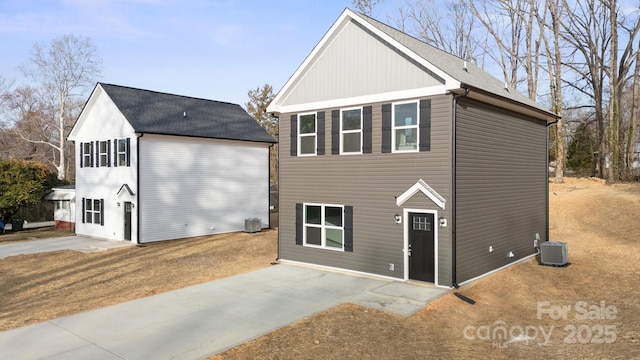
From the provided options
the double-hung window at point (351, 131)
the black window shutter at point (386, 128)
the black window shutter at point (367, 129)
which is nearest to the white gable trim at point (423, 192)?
the black window shutter at point (386, 128)

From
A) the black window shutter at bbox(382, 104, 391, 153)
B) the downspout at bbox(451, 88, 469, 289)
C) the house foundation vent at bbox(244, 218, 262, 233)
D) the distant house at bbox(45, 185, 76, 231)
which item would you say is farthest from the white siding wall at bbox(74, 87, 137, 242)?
the downspout at bbox(451, 88, 469, 289)

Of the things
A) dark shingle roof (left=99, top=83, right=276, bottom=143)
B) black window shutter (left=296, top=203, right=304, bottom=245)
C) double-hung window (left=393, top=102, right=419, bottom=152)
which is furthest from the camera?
A: dark shingle roof (left=99, top=83, right=276, bottom=143)

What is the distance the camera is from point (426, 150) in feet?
39.9

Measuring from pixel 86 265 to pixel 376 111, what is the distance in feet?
41.9

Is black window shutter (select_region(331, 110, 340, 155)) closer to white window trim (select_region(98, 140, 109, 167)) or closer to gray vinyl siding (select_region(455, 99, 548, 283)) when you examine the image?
gray vinyl siding (select_region(455, 99, 548, 283))

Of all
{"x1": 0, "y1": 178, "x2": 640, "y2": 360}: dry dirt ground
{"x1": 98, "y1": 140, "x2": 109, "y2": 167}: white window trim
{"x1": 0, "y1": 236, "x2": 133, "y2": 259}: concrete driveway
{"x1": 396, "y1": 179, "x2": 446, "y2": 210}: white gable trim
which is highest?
{"x1": 98, "y1": 140, "x2": 109, "y2": 167}: white window trim

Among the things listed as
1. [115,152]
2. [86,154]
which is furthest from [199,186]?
[86,154]

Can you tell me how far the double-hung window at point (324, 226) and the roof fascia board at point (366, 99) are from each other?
3473 mm

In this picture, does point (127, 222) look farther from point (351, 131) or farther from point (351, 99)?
point (351, 99)

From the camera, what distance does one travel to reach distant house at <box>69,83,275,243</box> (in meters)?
21.7

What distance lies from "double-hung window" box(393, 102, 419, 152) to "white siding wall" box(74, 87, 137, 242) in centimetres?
1450

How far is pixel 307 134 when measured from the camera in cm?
1505

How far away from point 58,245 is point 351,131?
17.2 m

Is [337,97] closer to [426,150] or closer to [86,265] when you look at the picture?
[426,150]
